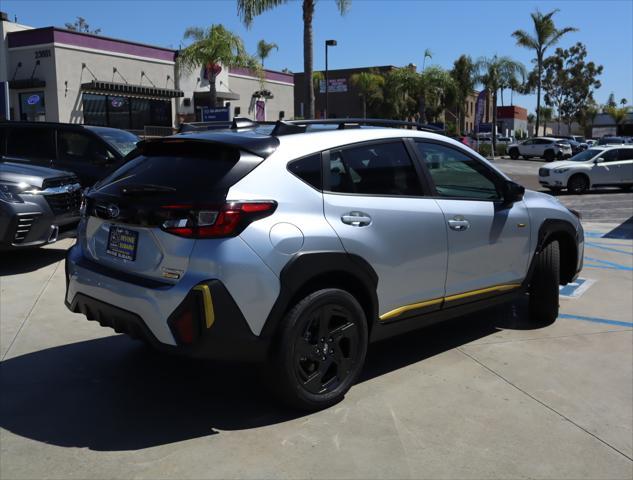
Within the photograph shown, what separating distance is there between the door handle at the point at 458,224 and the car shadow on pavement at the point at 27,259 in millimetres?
5389

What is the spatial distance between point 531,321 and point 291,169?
3263mm

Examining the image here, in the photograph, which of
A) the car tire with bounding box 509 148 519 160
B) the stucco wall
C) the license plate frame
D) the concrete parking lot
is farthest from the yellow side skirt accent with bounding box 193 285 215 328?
the car tire with bounding box 509 148 519 160

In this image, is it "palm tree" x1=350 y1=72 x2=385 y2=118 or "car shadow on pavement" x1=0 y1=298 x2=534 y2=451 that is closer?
"car shadow on pavement" x1=0 y1=298 x2=534 y2=451

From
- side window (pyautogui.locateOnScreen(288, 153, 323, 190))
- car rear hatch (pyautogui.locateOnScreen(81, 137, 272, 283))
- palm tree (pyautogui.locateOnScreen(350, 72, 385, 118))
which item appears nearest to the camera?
car rear hatch (pyautogui.locateOnScreen(81, 137, 272, 283))

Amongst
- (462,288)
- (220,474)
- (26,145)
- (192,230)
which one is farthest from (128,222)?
(26,145)

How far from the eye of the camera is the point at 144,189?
11.6 ft

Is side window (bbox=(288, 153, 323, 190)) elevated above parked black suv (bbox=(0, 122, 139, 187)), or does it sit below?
below

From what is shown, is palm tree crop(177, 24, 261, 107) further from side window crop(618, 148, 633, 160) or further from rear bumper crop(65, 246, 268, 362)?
rear bumper crop(65, 246, 268, 362)

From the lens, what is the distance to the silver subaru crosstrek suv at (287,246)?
3.26m

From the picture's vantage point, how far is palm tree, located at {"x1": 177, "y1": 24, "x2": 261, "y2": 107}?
2988 cm

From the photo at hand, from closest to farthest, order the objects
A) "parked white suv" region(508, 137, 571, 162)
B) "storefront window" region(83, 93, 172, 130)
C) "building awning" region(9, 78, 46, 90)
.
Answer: "building awning" region(9, 78, 46, 90) < "storefront window" region(83, 93, 172, 130) < "parked white suv" region(508, 137, 571, 162)

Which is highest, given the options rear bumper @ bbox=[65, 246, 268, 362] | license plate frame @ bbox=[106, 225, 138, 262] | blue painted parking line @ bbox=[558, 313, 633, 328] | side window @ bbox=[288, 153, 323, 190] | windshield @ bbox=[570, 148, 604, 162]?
windshield @ bbox=[570, 148, 604, 162]

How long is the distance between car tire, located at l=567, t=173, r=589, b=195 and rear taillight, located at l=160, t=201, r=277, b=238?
19.3 meters

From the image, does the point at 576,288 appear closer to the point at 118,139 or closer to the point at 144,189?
the point at 144,189
